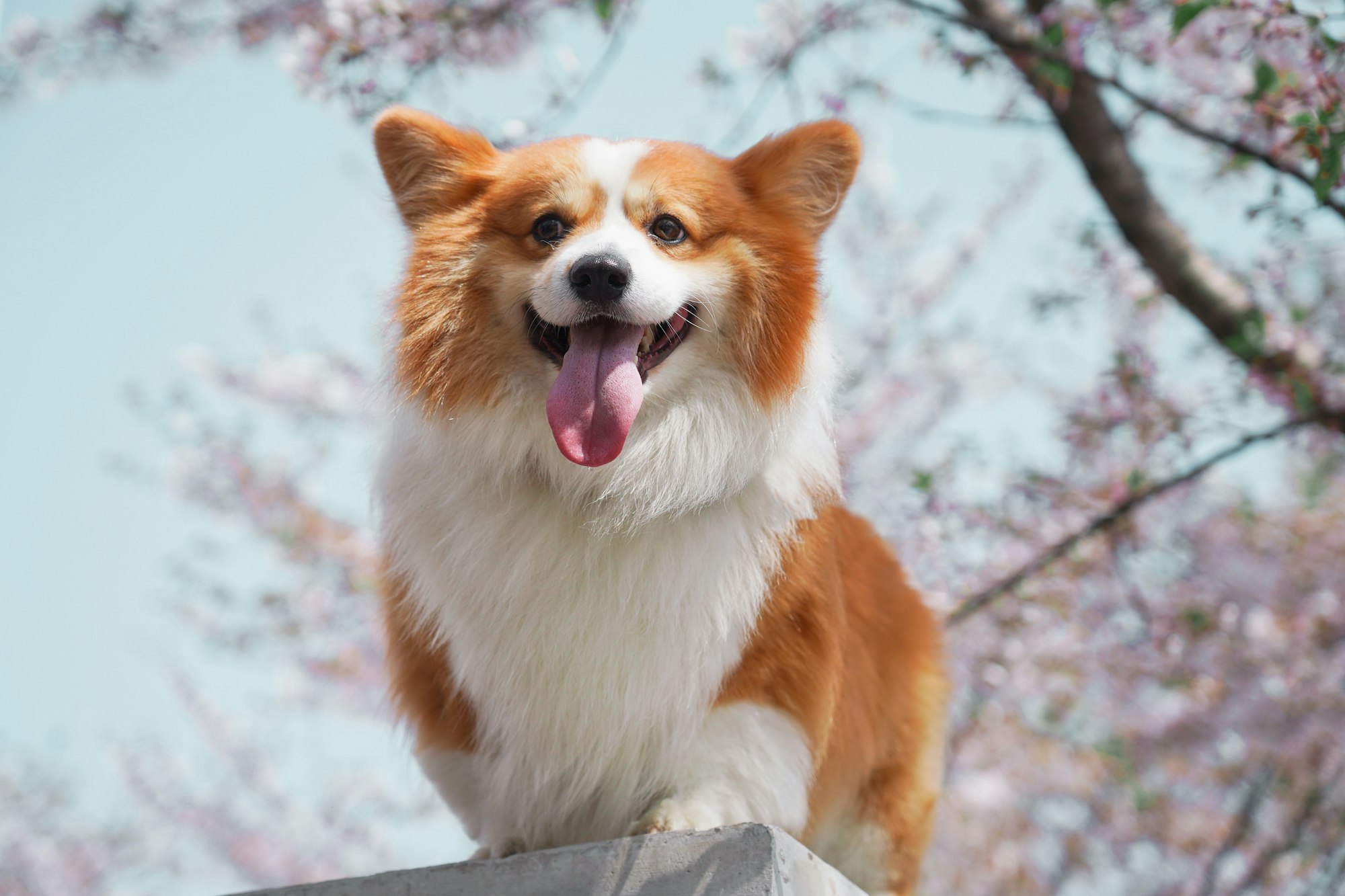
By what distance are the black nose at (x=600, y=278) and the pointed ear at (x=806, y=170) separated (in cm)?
57

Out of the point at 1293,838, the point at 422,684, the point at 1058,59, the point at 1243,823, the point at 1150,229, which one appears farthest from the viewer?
the point at 1243,823

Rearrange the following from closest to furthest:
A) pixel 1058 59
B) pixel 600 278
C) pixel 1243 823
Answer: pixel 600 278 < pixel 1058 59 < pixel 1243 823

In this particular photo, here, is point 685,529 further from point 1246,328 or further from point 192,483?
point 192,483

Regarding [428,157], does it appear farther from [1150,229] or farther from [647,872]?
[1150,229]

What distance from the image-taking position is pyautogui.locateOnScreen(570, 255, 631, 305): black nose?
7.21 feet

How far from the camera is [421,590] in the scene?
2467 millimetres

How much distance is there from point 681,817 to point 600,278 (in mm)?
1030

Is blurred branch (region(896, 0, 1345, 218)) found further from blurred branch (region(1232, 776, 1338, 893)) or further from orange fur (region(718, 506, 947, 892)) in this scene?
blurred branch (region(1232, 776, 1338, 893))

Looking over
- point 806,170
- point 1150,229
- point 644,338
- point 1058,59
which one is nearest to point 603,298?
point 644,338

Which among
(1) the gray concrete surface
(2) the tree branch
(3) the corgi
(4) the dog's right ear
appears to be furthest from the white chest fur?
(2) the tree branch

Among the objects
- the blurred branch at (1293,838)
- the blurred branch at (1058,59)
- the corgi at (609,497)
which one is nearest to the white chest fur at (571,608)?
the corgi at (609,497)

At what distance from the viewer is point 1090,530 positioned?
4.77 metres

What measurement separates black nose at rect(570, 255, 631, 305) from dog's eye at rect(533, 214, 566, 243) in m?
0.23

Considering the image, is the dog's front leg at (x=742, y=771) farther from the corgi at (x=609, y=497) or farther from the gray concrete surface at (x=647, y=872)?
the gray concrete surface at (x=647, y=872)
